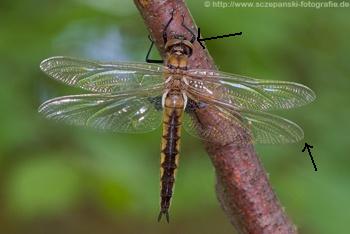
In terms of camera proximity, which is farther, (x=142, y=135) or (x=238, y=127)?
(x=142, y=135)

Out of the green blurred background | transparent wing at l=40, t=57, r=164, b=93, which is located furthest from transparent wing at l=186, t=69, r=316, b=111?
the green blurred background

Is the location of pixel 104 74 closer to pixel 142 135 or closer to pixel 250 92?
pixel 250 92

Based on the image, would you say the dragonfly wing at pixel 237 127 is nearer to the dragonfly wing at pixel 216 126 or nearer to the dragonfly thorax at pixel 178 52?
the dragonfly wing at pixel 216 126

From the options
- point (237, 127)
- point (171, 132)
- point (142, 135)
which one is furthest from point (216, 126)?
point (142, 135)

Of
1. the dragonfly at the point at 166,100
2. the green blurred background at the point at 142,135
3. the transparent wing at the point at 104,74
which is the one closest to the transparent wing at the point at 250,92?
the dragonfly at the point at 166,100

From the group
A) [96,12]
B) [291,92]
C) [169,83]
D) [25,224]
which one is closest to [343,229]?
[291,92]

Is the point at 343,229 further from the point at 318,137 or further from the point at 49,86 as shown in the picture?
the point at 49,86

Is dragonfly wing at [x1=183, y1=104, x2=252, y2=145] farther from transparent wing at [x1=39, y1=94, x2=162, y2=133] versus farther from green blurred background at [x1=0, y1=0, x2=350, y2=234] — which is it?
green blurred background at [x1=0, y1=0, x2=350, y2=234]
